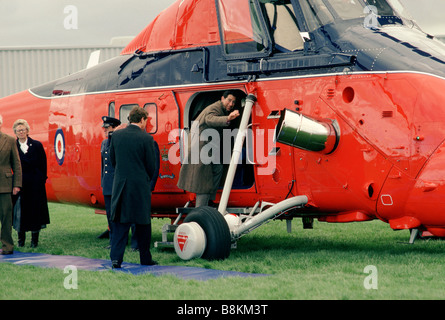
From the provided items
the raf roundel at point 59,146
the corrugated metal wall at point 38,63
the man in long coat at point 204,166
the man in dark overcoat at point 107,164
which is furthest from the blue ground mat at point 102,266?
the corrugated metal wall at point 38,63

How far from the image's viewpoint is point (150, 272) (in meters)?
8.12

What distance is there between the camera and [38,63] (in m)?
33.0

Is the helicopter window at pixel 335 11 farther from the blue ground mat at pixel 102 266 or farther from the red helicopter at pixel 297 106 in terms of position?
the blue ground mat at pixel 102 266

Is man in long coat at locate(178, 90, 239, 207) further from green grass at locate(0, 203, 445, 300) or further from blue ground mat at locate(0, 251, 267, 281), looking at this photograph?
blue ground mat at locate(0, 251, 267, 281)

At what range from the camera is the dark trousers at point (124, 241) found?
8547 mm

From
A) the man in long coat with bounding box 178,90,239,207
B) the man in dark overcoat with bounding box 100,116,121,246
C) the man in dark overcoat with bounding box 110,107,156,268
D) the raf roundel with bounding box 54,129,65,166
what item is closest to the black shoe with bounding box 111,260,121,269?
the man in dark overcoat with bounding box 110,107,156,268

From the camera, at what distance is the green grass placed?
21.7 feet

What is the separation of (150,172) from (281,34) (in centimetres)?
250

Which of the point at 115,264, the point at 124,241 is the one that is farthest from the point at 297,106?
the point at 115,264

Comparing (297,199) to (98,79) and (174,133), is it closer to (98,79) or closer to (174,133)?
(174,133)

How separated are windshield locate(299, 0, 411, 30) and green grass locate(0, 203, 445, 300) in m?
2.96

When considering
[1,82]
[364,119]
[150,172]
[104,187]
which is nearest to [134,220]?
[150,172]

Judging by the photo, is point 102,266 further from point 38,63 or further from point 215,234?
point 38,63
